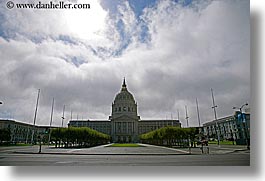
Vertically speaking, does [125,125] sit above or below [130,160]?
above

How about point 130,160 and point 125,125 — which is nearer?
point 130,160

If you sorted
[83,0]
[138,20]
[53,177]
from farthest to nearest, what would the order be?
[138,20] → [83,0] → [53,177]

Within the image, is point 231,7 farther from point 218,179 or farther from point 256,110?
point 218,179

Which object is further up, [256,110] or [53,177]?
[256,110]

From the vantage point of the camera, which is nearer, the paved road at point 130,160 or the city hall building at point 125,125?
the paved road at point 130,160

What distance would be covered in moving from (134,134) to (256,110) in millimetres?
61490

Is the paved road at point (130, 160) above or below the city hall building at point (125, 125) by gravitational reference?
below

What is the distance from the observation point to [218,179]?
680 cm

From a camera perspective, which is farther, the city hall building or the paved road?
the city hall building

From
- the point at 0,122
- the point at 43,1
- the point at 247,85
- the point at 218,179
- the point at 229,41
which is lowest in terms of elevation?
the point at 218,179

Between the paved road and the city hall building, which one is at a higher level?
the city hall building

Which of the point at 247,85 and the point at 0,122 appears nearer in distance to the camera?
the point at 247,85

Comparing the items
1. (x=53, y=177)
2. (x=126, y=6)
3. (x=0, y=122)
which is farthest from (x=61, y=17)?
(x=53, y=177)

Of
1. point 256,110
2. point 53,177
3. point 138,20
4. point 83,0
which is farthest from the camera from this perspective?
point 138,20
